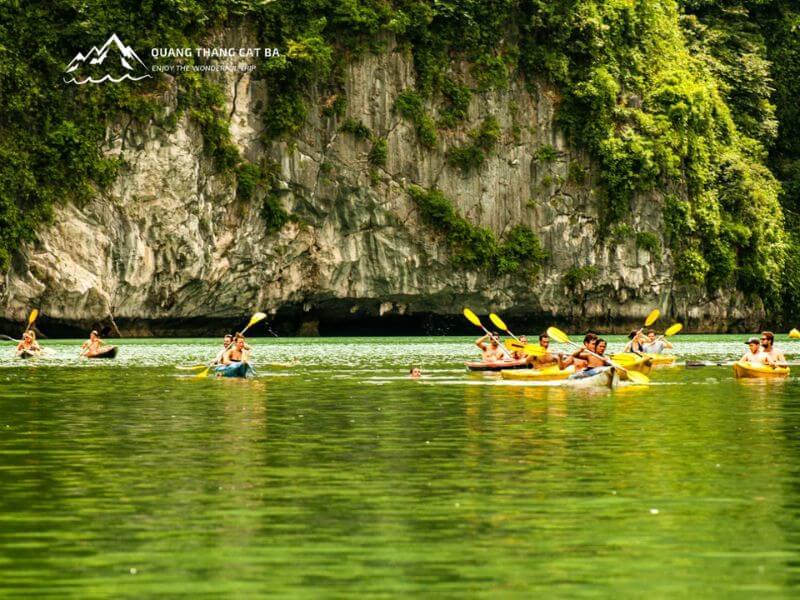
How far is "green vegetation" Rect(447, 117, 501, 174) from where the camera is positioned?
66.1m

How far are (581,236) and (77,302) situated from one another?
2380cm

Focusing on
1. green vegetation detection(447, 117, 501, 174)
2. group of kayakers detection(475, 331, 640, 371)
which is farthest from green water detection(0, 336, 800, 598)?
green vegetation detection(447, 117, 501, 174)

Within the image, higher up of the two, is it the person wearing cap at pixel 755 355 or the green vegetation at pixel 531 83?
the green vegetation at pixel 531 83

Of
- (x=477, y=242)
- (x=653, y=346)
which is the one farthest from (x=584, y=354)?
(x=477, y=242)

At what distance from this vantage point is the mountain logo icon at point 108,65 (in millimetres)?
58219

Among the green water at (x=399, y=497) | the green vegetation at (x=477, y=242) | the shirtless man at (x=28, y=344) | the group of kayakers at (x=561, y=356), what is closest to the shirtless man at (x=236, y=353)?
the group of kayakers at (x=561, y=356)

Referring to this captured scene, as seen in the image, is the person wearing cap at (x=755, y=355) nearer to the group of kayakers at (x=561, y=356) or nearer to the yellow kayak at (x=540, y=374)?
the group of kayakers at (x=561, y=356)

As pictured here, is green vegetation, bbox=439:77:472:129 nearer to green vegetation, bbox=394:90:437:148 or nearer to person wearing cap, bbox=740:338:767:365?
green vegetation, bbox=394:90:437:148

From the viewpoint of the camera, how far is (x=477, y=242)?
217 feet

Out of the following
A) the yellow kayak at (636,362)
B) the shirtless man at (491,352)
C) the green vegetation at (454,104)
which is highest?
the green vegetation at (454,104)

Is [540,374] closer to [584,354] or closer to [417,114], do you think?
[584,354]

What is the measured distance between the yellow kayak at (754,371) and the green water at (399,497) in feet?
23.2

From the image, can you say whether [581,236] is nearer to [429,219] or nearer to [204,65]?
[429,219]

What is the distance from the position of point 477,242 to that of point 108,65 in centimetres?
1798
